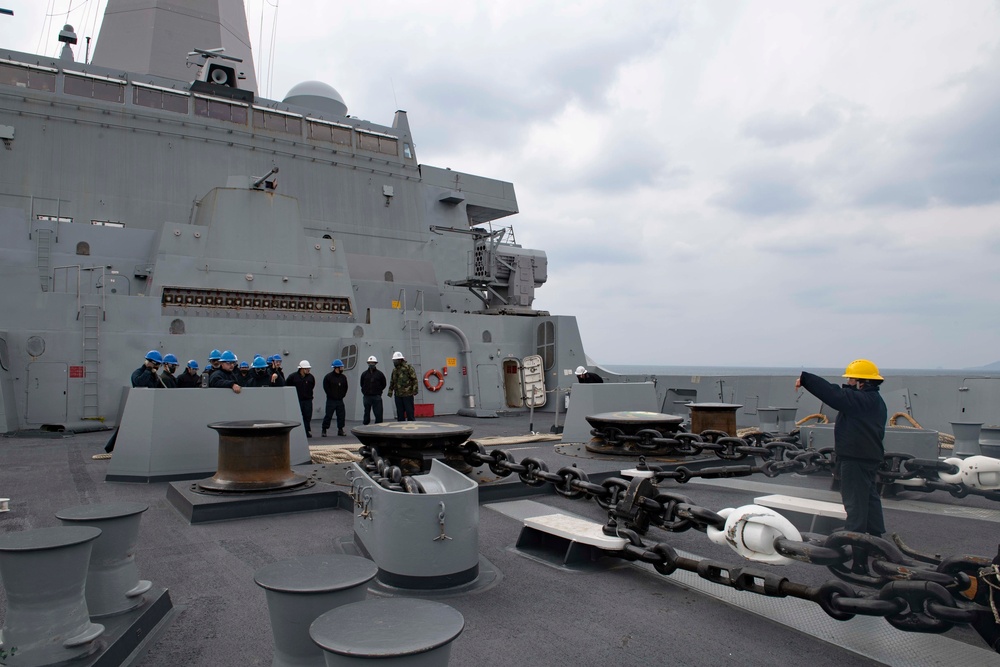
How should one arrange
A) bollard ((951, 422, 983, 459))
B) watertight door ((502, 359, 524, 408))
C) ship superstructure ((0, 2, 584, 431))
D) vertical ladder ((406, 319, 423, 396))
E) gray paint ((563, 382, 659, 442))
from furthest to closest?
1. watertight door ((502, 359, 524, 408))
2. vertical ladder ((406, 319, 423, 396))
3. ship superstructure ((0, 2, 584, 431))
4. gray paint ((563, 382, 659, 442))
5. bollard ((951, 422, 983, 459))

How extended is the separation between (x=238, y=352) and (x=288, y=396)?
4.94 m

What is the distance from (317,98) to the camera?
15.3 metres

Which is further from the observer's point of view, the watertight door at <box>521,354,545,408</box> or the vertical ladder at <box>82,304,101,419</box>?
the watertight door at <box>521,354,545,408</box>

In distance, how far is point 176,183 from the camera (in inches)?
478

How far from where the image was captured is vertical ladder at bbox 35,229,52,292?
9453mm

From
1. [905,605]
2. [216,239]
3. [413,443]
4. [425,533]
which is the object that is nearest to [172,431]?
[413,443]

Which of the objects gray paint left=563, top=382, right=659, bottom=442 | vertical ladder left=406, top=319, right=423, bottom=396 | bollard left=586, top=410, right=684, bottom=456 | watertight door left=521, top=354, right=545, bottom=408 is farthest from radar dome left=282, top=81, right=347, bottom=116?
bollard left=586, top=410, right=684, bottom=456

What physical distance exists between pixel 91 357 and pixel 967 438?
1020 cm

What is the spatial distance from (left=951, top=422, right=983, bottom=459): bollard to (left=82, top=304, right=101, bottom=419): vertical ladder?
997 centimetres

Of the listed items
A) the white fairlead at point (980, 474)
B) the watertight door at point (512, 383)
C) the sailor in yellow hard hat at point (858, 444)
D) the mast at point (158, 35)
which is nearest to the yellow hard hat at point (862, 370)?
the sailor in yellow hard hat at point (858, 444)

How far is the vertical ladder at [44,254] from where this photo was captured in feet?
31.0

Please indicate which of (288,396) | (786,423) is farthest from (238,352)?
(786,423)

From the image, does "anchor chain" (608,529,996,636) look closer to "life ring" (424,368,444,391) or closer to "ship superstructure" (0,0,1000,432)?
"ship superstructure" (0,0,1000,432)

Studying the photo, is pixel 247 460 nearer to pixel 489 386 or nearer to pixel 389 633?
pixel 389 633
